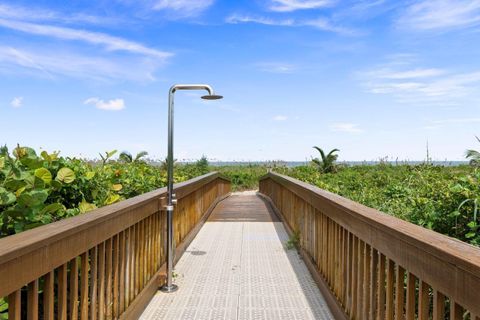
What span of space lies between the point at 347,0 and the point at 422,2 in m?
1.24

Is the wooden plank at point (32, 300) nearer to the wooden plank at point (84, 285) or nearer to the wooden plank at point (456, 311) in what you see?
the wooden plank at point (84, 285)

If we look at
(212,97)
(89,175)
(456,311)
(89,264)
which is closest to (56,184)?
(89,175)

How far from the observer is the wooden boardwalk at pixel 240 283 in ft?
10.4

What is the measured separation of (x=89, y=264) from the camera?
2.43 m

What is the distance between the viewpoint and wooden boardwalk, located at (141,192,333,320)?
3170mm

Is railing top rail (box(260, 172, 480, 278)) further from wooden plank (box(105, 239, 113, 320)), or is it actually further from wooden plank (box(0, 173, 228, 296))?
wooden plank (box(105, 239, 113, 320))

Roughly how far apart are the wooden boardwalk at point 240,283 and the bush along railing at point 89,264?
1.05ft

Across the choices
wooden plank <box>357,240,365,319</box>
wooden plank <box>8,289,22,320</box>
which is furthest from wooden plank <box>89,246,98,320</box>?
wooden plank <box>357,240,365,319</box>

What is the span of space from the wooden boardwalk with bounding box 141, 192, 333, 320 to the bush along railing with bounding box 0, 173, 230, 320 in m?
0.32

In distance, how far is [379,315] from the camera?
214 cm

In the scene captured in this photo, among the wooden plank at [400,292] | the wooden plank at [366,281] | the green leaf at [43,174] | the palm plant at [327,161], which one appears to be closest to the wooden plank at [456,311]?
the wooden plank at [400,292]

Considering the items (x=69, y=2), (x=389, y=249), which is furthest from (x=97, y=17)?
(x=389, y=249)

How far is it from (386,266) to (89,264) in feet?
5.70

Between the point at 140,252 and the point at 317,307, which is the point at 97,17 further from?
the point at 317,307
